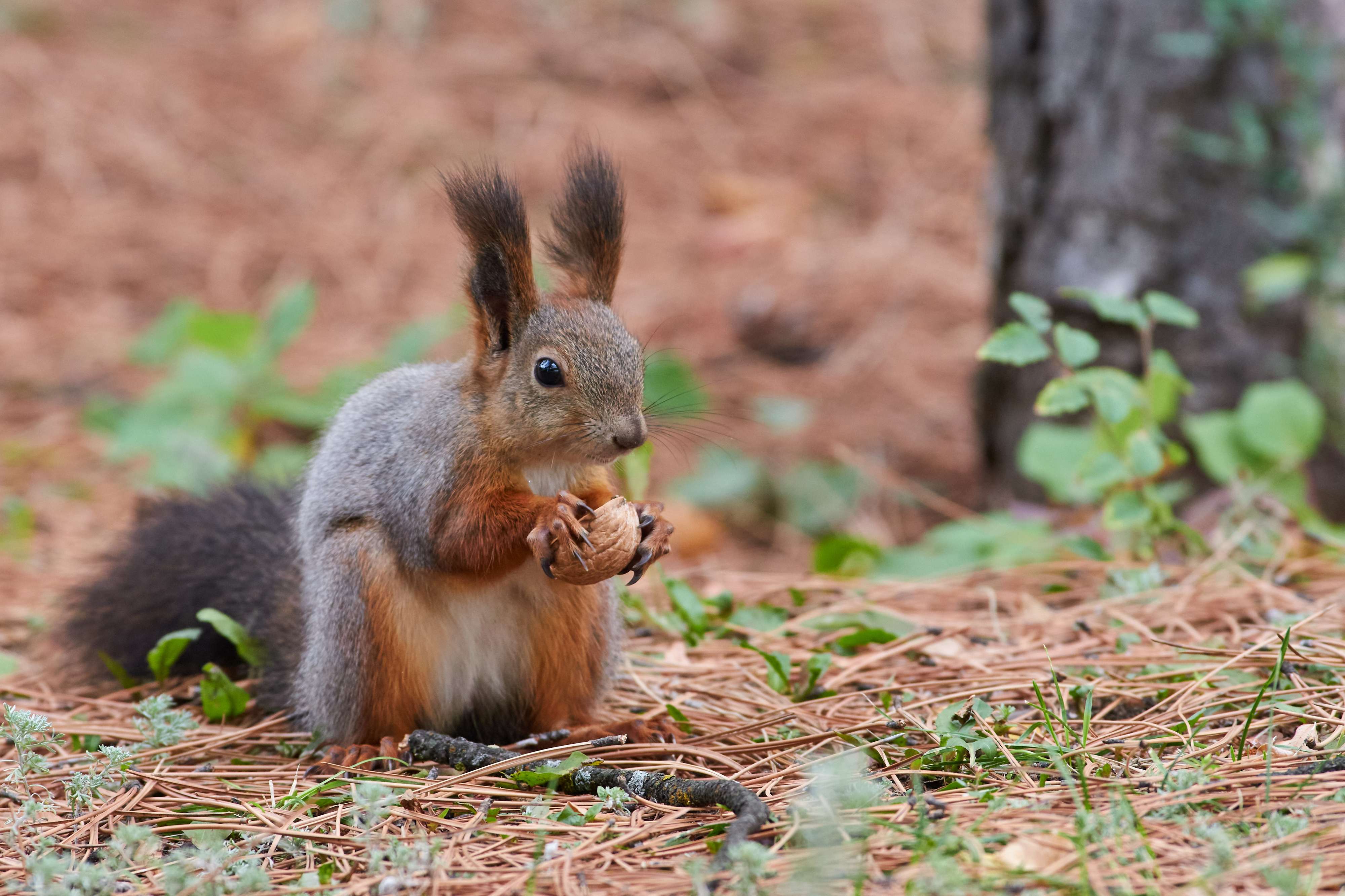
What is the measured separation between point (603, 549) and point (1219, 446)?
1.83 metres

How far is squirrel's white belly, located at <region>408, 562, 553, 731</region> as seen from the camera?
2.02 m

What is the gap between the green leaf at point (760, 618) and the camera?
2.53m

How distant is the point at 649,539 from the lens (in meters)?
1.93

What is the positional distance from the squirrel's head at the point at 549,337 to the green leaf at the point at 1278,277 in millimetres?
1820

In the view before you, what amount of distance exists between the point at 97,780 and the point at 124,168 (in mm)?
4096

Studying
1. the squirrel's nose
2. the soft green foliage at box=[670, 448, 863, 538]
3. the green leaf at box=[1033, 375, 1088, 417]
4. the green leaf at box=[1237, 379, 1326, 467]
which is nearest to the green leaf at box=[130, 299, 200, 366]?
the soft green foliage at box=[670, 448, 863, 538]

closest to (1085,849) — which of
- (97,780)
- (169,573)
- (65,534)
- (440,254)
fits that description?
(97,780)

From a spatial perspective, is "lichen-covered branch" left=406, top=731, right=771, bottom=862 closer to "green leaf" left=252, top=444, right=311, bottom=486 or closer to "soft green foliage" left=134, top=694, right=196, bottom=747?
"soft green foliage" left=134, top=694, right=196, bottom=747

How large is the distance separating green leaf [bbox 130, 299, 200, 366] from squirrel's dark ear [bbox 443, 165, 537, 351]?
226 centimetres

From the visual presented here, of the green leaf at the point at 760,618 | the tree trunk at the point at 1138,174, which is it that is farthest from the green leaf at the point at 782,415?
the green leaf at the point at 760,618

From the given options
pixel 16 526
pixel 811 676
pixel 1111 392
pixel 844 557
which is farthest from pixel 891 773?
pixel 16 526

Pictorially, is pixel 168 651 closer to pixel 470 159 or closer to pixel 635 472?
pixel 635 472

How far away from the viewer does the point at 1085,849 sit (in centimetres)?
135

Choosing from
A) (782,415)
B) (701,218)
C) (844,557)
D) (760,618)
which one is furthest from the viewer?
(701,218)
